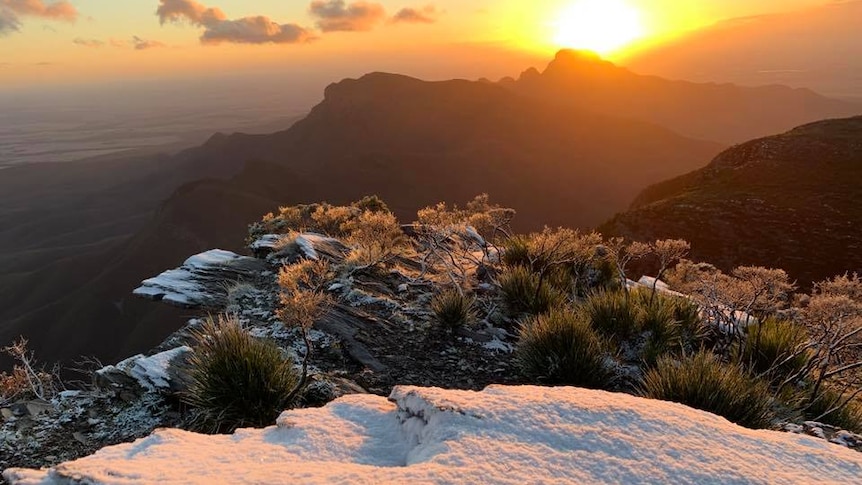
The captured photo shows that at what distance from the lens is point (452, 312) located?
26.2 ft

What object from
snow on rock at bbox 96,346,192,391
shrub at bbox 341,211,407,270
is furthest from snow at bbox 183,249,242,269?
snow on rock at bbox 96,346,192,391

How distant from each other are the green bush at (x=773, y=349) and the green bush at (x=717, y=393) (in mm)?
2358

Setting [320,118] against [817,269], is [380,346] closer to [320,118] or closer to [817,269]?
[817,269]

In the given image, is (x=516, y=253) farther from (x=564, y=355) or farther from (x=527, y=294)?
(x=564, y=355)

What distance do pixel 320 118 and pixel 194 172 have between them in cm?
5282

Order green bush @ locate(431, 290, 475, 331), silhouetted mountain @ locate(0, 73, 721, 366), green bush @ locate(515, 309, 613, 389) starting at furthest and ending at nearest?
silhouetted mountain @ locate(0, 73, 721, 366), green bush @ locate(431, 290, 475, 331), green bush @ locate(515, 309, 613, 389)

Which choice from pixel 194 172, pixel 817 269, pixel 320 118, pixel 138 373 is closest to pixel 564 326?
pixel 138 373

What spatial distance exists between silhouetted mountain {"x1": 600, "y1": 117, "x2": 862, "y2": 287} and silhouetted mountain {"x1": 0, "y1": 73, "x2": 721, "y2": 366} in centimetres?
4286

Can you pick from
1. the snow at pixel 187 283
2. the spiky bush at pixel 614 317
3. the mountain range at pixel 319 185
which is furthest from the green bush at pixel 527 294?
the mountain range at pixel 319 185

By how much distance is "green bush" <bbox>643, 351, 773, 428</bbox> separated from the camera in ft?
15.7

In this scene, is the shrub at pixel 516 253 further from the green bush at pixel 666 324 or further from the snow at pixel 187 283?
the snow at pixel 187 283

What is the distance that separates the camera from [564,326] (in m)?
6.47

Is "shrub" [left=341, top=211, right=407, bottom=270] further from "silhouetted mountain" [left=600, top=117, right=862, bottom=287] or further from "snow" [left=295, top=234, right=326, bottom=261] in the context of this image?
"silhouetted mountain" [left=600, top=117, right=862, bottom=287]

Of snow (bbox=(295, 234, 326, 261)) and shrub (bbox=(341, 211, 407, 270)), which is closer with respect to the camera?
shrub (bbox=(341, 211, 407, 270))
